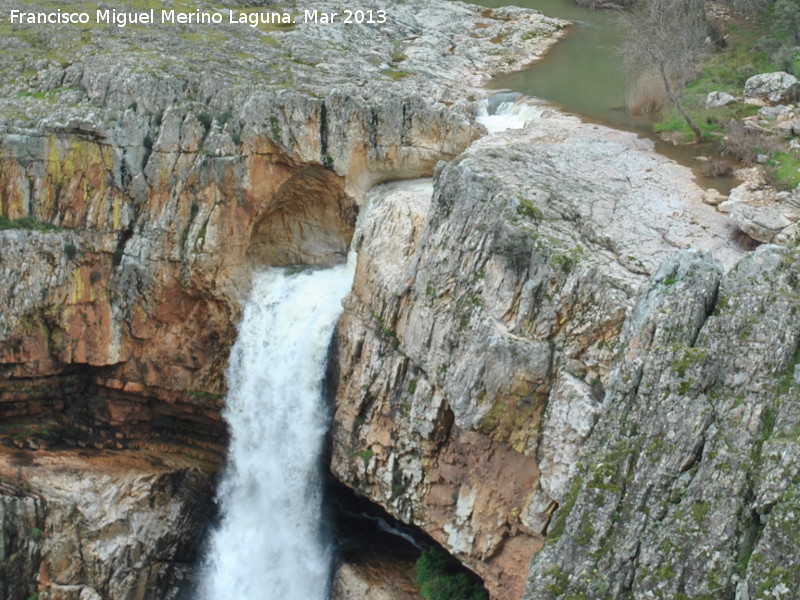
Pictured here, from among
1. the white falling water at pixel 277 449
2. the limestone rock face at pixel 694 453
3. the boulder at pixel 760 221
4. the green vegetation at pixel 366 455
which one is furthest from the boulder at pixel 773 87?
the green vegetation at pixel 366 455

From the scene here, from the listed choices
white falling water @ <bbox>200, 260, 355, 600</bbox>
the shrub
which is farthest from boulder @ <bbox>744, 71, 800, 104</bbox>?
white falling water @ <bbox>200, 260, 355, 600</bbox>

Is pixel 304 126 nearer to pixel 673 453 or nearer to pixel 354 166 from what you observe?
pixel 354 166

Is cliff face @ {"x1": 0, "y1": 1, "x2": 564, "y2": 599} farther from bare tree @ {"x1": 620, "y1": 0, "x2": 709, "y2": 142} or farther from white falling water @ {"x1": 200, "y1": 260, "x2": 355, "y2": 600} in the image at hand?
bare tree @ {"x1": 620, "y1": 0, "x2": 709, "y2": 142}

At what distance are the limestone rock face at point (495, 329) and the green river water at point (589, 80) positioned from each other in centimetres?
286

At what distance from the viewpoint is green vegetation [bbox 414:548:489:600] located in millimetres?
21156

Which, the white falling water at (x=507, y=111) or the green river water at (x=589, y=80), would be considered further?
the white falling water at (x=507, y=111)

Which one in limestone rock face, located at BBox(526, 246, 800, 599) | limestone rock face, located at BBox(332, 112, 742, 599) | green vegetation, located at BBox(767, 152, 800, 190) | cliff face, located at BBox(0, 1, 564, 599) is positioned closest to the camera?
limestone rock face, located at BBox(526, 246, 800, 599)

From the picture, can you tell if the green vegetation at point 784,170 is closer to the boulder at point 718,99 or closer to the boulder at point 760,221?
the boulder at point 760,221

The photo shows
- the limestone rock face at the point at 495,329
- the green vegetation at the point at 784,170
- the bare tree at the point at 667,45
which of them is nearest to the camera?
the limestone rock face at the point at 495,329

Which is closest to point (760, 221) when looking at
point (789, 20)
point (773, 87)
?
point (773, 87)

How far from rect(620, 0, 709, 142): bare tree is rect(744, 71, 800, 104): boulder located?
2.30 metres

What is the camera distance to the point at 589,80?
1299 inches

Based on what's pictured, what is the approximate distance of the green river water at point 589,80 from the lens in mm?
25800

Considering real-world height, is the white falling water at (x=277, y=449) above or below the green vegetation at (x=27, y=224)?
below
